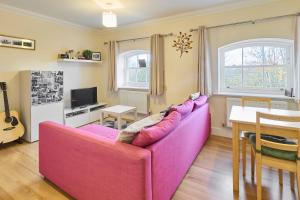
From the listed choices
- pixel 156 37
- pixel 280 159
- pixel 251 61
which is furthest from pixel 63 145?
pixel 251 61

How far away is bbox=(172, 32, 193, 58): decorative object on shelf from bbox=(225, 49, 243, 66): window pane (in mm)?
779

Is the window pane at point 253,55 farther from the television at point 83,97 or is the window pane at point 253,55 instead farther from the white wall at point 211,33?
the television at point 83,97

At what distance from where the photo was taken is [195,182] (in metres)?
2.19

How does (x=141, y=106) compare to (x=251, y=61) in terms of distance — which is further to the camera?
(x=141, y=106)

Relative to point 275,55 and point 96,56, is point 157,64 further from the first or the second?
point 275,55

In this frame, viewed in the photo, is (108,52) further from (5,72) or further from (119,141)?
(119,141)

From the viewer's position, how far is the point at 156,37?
421cm

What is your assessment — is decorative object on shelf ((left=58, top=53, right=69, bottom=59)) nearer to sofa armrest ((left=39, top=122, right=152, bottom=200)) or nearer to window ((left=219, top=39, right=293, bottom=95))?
sofa armrest ((left=39, top=122, right=152, bottom=200))

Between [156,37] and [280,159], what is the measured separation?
3350 millimetres

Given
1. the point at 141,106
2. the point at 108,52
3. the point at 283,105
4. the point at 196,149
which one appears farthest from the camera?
the point at 108,52

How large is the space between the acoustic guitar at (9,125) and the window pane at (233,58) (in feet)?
13.5

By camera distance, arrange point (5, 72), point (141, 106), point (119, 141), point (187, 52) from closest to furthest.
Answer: point (119, 141)
point (5, 72)
point (187, 52)
point (141, 106)

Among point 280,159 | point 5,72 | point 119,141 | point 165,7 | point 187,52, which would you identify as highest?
point 165,7

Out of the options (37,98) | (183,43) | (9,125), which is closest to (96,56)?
(37,98)
